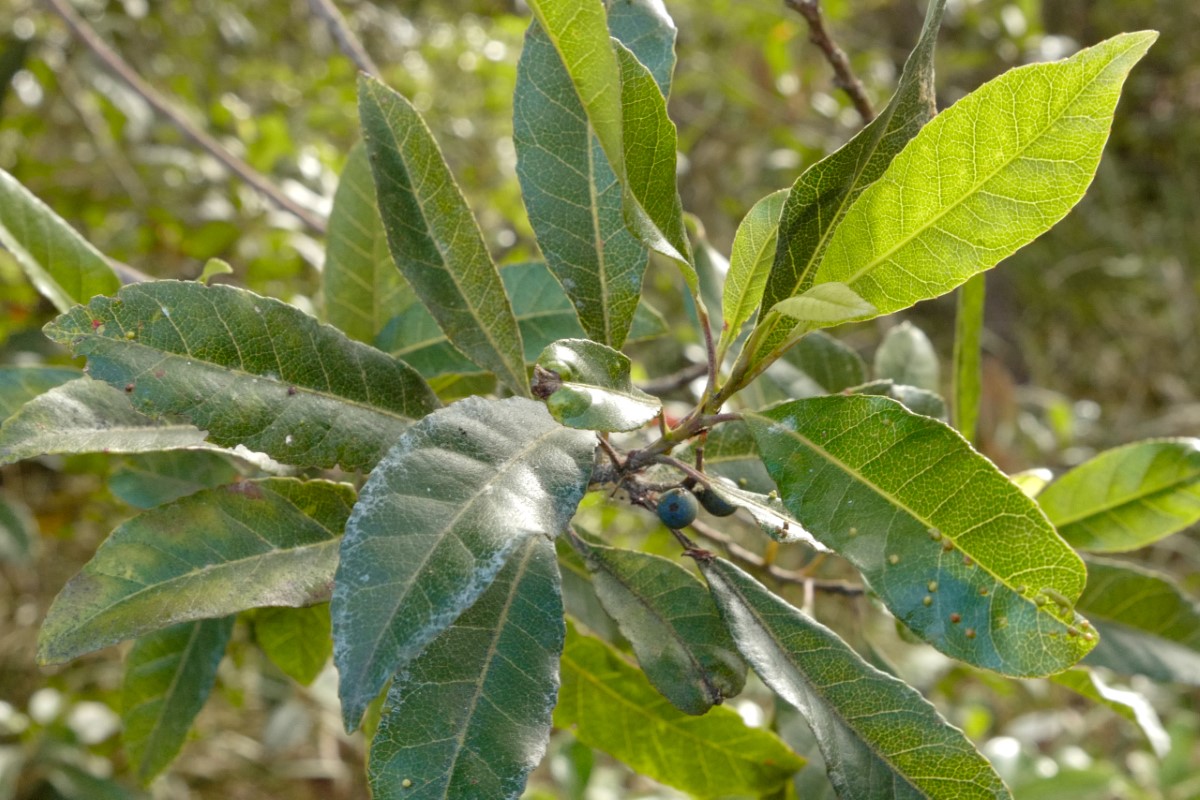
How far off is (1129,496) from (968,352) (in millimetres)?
263

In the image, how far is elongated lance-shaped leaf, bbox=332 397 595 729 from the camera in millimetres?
519

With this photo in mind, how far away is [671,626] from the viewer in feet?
2.57

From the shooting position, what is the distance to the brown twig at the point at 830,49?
1205mm

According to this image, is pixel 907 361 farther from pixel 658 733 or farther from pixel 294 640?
pixel 294 640

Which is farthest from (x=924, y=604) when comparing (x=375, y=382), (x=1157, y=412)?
(x=1157, y=412)

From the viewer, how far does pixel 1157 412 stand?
444 centimetres

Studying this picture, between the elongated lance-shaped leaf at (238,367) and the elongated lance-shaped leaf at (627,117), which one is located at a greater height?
the elongated lance-shaped leaf at (627,117)

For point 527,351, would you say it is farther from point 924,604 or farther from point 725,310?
point 924,604

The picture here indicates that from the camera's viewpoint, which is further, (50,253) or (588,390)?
(50,253)

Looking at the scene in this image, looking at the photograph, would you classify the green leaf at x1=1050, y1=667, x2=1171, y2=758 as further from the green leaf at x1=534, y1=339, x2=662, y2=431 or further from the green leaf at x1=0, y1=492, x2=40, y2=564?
the green leaf at x1=0, y1=492, x2=40, y2=564

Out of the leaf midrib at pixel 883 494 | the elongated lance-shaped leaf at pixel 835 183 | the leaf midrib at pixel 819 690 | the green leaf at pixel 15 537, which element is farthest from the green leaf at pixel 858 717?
the green leaf at pixel 15 537

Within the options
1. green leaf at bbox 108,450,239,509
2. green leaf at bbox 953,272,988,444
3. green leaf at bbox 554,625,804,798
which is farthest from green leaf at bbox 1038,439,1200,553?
green leaf at bbox 108,450,239,509

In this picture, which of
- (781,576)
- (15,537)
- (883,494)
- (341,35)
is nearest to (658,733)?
(781,576)

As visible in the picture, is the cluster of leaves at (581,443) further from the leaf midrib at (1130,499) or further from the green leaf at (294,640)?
the leaf midrib at (1130,499)
